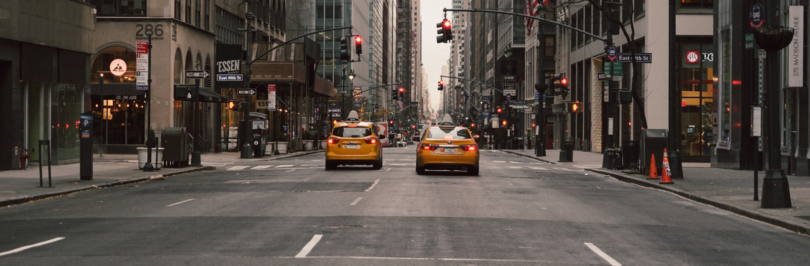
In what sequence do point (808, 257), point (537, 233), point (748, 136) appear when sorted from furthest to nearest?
1. point (748, 136)
2. point (537, 233)
3. point (808, 257)

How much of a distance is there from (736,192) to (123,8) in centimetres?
3370

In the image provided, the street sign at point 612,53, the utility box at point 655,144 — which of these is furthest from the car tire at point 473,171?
the street sign at point 612,53

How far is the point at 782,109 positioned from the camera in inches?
988

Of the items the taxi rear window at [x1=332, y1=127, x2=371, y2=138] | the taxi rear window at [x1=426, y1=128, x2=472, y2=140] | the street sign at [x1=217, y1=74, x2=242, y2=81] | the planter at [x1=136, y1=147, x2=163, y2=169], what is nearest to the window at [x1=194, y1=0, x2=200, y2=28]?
the street sign at [x1=217, y1=74, x2=242, y2=81]

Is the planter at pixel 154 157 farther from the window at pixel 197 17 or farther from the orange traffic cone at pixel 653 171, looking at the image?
the window at pixel 197 17

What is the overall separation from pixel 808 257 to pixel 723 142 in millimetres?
20299

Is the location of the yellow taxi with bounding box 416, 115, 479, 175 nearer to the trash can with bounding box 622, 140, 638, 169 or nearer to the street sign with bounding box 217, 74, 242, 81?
the trash can with bounding box 622, 140, 638, 169

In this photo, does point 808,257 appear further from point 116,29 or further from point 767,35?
point 116,29

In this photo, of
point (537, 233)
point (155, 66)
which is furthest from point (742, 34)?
point (155, 66)

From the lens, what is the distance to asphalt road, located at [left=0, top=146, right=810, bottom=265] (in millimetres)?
9250

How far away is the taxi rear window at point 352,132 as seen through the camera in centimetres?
2712

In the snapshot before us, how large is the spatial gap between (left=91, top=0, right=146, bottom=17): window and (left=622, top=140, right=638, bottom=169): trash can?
26892mm

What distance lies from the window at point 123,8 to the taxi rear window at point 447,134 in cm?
2352

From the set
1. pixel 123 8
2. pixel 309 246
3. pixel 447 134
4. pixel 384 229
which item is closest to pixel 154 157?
pixel 447 134
